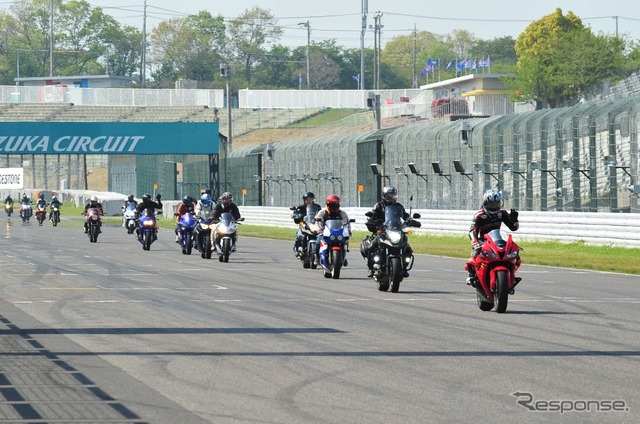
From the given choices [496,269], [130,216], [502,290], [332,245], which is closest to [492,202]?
[496,269]

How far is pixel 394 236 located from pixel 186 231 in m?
13.5

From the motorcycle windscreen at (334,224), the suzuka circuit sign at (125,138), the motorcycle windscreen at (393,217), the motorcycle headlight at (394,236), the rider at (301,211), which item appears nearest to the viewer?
the motorcycle headlight at (394,236)

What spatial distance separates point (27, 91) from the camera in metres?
109

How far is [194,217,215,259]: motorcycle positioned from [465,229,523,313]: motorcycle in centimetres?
1435

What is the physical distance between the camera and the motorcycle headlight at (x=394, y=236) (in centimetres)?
1891

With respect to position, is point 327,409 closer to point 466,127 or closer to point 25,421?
point 25,421

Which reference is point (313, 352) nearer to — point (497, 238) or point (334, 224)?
point (497, 238)

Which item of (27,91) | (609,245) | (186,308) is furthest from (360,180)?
(27,91)

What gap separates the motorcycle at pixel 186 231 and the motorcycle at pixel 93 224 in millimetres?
7420

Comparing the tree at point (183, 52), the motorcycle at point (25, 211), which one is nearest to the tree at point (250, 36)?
the tree at point (183, 52)

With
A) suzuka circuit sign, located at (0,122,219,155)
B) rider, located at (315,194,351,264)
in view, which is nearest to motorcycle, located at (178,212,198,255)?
rider, located at (315,194,351,264)

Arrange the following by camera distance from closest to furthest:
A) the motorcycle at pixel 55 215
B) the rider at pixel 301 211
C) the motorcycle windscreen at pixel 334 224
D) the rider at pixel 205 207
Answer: the motorcycle windscreen at pixel 334 224, the rider at pixel 301 211, the rider at pixel 205 207, the motorcycle at pixel 55 215

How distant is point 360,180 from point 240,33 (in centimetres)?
12995

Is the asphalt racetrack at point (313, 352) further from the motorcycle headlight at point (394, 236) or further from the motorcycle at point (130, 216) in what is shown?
the motorcycle at point (130, 216)
